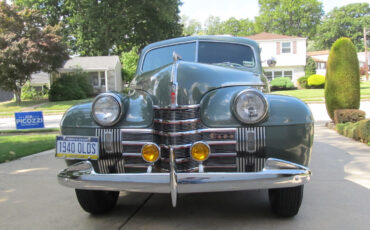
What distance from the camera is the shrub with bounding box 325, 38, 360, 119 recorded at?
8227mm

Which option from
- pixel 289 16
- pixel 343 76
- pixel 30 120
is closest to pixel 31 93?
pixel 30 120

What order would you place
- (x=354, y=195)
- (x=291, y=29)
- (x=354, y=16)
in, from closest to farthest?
(x=354, y=195) < (x=291, y=29) < (x=354, y=16)

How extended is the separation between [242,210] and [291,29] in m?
58.7

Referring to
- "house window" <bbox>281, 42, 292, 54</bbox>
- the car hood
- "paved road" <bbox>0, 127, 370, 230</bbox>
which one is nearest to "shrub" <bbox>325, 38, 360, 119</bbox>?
"paved road" <bbox>0, 127, 370, 230</bbox>

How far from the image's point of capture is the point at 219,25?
7106cm

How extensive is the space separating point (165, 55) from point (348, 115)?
583cm

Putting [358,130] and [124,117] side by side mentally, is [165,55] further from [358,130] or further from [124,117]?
[358,130]

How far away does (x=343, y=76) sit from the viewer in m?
8.30

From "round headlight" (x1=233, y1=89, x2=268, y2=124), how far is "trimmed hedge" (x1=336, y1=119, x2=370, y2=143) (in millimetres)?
4891

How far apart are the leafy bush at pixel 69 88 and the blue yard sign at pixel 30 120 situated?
1580cm

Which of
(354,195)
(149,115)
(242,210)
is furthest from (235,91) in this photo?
(354,195)

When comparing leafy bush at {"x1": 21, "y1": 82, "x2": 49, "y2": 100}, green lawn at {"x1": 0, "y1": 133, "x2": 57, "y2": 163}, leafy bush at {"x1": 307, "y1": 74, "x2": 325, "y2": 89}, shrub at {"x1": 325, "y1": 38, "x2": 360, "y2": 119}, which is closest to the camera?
green lawn at {"x1": 0, "y1": 133, "x2": 57, "y2": 163}

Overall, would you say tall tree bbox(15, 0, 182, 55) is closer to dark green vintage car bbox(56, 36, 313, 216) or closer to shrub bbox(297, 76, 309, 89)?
shrub bbox(297, 76, 309, 89)

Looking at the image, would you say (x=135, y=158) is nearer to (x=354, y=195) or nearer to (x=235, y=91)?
(x=235, y=91)
